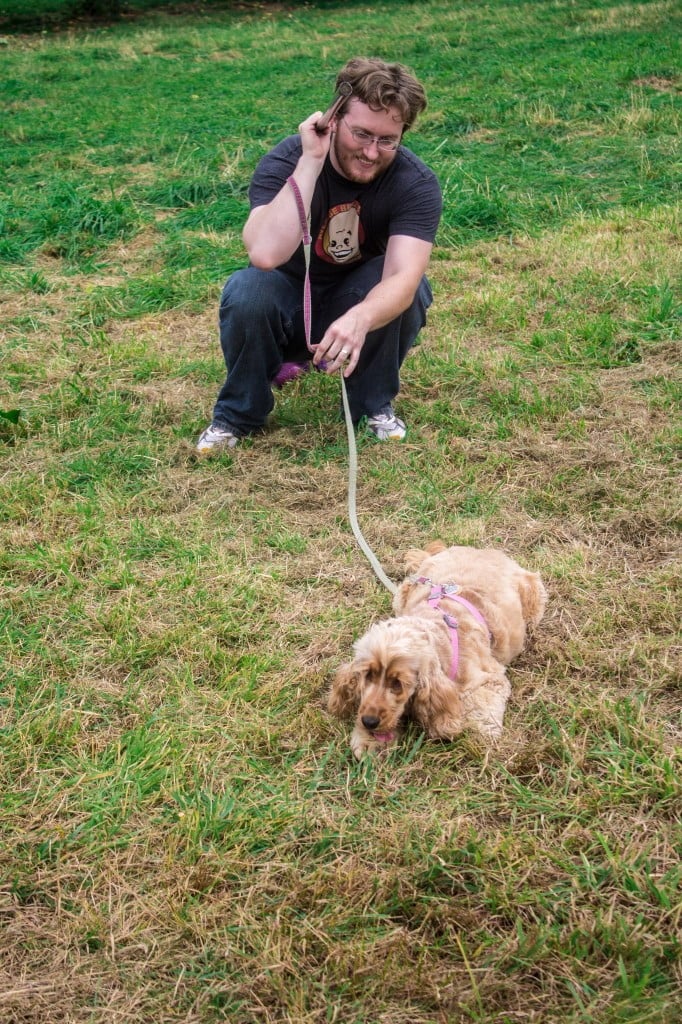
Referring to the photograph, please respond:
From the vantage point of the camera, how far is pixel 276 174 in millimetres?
4426

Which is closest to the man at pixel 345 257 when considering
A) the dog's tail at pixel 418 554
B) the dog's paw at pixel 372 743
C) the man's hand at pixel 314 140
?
the man's hand at pixel 314 140

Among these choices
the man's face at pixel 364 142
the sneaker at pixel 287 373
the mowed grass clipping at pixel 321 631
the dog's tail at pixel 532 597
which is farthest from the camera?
the sneaker at pixel 287 373

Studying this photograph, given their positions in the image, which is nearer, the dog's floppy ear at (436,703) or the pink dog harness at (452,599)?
the dog's floppy ear at (436,703)

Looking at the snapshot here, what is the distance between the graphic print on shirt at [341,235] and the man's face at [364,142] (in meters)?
0.18

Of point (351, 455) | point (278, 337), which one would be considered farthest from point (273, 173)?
point (351, 455)

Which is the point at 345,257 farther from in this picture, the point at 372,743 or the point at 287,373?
the point at 372,743

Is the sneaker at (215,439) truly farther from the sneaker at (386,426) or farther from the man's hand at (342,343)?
the man's hand at (342,343)

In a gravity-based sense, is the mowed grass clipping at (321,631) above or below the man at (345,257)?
below

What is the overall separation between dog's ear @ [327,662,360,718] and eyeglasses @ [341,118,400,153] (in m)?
2.42

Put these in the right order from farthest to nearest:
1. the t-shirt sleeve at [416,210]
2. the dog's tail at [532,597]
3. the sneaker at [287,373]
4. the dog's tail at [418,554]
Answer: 1. the sneaker at [287,373]
2. the t-shirt sleeve at [416,210]
3. the dog's tail at [418,554]
4. the dog's tail at [532,597]

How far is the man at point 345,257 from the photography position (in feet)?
13.3

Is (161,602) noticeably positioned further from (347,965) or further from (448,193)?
(448,193)

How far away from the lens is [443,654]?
2.88 m

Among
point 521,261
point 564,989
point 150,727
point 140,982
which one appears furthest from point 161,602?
point 521,261
